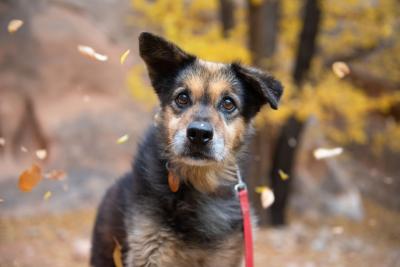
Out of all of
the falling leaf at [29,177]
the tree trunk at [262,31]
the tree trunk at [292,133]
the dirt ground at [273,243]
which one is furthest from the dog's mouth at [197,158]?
the tree trunk at [292,133]

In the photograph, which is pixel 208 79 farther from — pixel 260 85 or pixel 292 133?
pixel 292 133

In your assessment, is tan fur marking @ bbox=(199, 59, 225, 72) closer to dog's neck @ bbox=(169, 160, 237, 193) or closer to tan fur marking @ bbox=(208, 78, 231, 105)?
tan fur marking @ bbox=(208, 78, 231, 105)

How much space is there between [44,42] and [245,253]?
21.0ft

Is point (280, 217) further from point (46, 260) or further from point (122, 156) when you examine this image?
point (46, 260)

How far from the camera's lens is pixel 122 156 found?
959 cm

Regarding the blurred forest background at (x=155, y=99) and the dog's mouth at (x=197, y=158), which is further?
the blurred forest background at (x=155, y=99)

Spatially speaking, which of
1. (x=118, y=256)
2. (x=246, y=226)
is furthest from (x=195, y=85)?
(x=118, y=256)

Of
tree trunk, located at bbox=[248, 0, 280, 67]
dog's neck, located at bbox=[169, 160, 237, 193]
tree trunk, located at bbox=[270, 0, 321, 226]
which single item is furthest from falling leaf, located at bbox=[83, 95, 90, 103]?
dog's neck, located at bbox=[169, 160, 237, 193]

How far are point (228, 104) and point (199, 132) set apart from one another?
435mm

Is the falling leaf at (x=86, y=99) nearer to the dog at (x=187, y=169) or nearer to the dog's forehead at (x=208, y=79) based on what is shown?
the dog at (x=187, y=169)

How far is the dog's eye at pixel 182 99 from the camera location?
368 centimetres

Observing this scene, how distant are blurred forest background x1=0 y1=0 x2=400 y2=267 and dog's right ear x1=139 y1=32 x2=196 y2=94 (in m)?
3.48

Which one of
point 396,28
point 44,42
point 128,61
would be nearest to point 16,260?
point 44,42

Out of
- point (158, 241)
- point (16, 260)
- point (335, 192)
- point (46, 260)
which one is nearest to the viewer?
point (158, 241)
